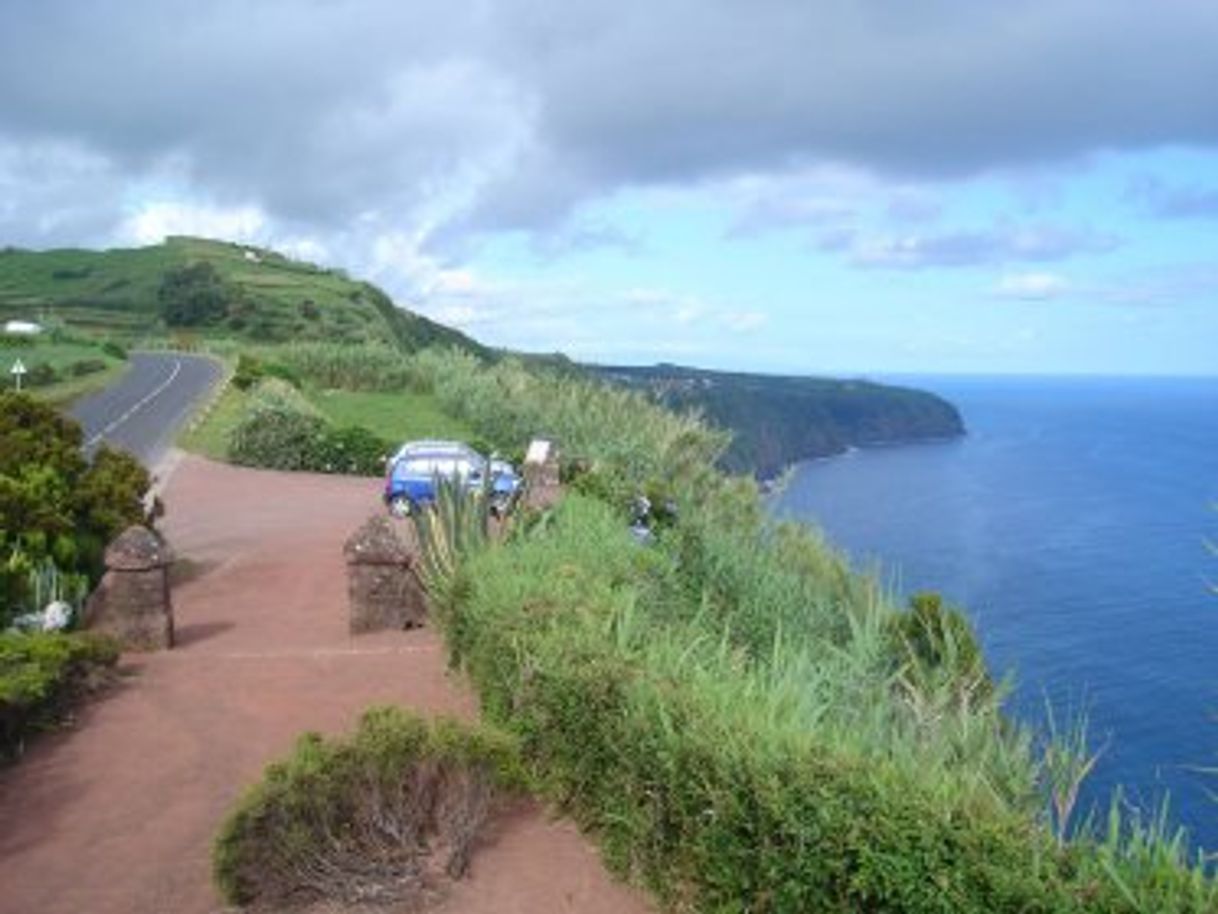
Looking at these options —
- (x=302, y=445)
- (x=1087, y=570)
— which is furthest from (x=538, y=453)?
(x=1087, y=570)

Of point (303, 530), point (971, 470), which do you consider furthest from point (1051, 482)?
point (303, 530)

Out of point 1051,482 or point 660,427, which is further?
point 1051,482

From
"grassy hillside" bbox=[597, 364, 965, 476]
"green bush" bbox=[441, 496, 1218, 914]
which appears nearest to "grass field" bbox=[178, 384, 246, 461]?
"green bush" bbox=[441, 496, 1218, 914]

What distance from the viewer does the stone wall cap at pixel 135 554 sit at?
1219cm

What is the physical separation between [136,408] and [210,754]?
37.9m

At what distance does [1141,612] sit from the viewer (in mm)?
42750

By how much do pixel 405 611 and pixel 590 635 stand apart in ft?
18.7

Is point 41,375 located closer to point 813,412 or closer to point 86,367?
point 86,367

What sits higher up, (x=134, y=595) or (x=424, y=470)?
(x=424, y=470)

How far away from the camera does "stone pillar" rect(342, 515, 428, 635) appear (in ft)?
42.5

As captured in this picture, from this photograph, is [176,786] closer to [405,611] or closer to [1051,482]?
[405,611]

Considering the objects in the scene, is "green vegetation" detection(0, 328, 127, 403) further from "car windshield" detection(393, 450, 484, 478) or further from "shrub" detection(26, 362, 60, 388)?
"car windshield" detection(393, 450, 484, 478)

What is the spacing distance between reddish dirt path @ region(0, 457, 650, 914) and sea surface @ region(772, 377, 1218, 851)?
3.10 meters

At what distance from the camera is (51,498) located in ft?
45.8
